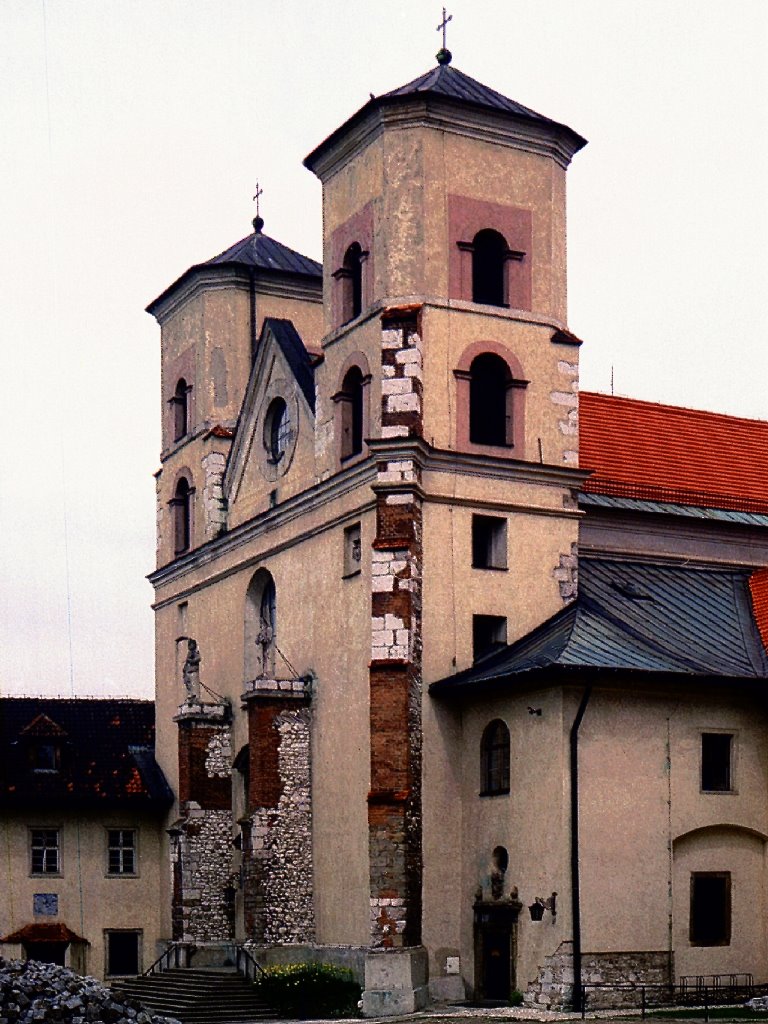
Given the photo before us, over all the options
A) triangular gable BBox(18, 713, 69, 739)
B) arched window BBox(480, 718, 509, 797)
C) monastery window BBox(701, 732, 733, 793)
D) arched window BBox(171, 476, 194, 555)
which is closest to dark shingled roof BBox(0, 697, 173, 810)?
triangular gable BBox(18, 713, 69, 739)

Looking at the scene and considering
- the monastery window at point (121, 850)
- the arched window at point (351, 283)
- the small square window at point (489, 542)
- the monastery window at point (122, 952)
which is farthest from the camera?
the monastery window at point (121, 850)

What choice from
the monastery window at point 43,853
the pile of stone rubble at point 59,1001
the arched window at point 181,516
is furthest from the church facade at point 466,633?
the pile of stone rubble at point 59,1001

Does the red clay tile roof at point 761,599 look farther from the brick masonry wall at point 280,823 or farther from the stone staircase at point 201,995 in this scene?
the stone staircase at point 201,995

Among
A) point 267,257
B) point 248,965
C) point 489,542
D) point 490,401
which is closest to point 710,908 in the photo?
point 489,542

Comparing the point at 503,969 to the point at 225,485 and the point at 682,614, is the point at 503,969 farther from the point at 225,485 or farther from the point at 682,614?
the point at 225,485

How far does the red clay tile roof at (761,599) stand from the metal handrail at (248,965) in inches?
510

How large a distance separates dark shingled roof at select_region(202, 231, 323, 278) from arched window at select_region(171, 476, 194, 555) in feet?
20.4

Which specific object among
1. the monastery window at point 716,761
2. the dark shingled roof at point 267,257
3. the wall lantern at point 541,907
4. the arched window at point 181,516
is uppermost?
the dark shingled roof at point 267,257

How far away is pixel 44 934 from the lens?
52.2m

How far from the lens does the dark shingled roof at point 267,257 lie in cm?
5359

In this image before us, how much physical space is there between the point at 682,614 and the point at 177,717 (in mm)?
13635

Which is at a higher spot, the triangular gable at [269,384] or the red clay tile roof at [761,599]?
the triangular gable at [269,384]

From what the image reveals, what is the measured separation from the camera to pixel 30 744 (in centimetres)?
5441

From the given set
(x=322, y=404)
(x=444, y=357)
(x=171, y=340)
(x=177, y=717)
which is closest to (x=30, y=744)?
(x=177, y=717)
